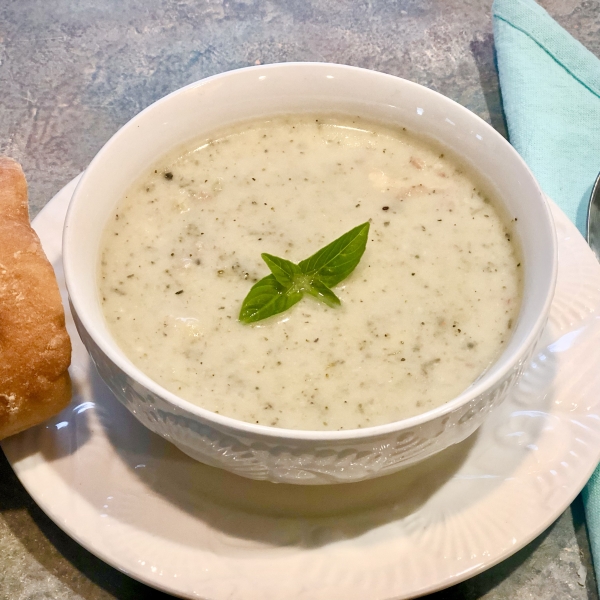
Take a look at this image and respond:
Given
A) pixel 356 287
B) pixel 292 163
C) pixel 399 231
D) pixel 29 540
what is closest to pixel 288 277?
pixel 356 287

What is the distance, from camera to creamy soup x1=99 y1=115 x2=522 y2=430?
1200 mm

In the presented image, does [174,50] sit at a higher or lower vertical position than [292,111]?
lower

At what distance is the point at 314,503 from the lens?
1245 millimetres

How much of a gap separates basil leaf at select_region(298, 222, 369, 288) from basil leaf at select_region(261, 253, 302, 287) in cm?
2

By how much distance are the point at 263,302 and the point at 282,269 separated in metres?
0.07

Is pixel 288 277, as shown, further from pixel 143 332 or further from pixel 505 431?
pixel 505 431

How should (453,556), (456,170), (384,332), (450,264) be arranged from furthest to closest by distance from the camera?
(456,170) → (450,264) → (384,332) → (453,556)

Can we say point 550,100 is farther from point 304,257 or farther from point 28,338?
point 28,338

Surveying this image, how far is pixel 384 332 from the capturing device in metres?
1.26

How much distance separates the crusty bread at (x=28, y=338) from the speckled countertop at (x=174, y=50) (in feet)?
2.54

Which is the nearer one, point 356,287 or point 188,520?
point 188,520

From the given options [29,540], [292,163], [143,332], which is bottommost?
[29,540]

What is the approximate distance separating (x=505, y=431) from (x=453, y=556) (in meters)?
0.30

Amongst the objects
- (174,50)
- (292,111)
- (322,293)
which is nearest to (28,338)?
(322,293)
